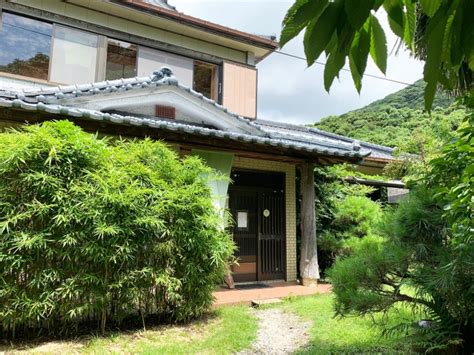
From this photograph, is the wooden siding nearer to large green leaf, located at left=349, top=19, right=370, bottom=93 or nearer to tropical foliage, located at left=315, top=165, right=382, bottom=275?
tropical foliage, located at left=315, top=165, right=382, bottom=275

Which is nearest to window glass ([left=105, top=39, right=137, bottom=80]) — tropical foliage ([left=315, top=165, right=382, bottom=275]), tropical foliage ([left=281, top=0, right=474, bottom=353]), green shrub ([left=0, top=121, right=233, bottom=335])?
green shrub ([left=0, top=121, right=233, bottom=335])

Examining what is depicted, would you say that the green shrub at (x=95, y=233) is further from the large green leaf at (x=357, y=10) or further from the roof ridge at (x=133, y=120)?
the large green leaf at (x=357, y=10)

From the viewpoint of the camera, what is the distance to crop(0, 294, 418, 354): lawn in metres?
4.14

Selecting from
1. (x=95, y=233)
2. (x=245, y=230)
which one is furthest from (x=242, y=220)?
(x=95, y=233)

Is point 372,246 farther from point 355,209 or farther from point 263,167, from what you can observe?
point 355,209

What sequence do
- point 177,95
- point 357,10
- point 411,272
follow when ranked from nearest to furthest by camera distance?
point 357,10, point 411,272, point 177,95

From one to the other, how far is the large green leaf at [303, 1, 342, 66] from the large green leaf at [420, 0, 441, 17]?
7.1 inches

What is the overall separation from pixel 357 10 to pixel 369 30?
0.18 meters

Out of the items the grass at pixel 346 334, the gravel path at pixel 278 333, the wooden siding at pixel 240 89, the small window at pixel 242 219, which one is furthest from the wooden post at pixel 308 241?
the wooden siding at pixel 240 89

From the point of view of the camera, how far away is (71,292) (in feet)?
14.2

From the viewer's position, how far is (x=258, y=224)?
846 centimetres

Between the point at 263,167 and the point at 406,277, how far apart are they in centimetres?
535

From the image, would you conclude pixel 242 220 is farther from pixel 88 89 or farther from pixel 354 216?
pixel 88 89

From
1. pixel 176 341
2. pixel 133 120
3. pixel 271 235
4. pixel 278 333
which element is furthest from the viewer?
pixel 271 235
